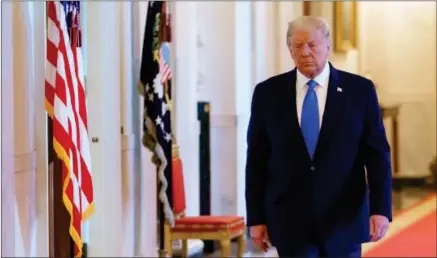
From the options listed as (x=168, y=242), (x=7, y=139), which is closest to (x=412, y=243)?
(x=168, y=242)

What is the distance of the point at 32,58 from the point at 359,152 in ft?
6.95

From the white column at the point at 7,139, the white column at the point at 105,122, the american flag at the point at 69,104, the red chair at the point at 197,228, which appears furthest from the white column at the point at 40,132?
the red chair at the point at 197,228

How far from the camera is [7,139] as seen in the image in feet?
12.9

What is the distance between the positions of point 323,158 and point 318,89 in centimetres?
29

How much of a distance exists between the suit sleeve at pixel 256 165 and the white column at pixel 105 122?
261cm

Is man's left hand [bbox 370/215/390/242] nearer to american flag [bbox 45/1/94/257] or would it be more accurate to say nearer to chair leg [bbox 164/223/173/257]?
american flag [bbox 45/1/94/257]

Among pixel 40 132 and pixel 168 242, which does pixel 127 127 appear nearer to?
pixel 168 242

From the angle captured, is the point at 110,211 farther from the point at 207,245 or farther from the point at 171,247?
the point at 207,245

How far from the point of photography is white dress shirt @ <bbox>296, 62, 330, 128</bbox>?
129 inches

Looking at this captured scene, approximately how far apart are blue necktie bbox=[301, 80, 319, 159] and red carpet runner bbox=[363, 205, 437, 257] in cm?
396

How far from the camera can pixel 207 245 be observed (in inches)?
286

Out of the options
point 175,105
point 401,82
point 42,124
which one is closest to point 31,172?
point 42,124

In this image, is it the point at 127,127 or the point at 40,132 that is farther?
the point at 127,127

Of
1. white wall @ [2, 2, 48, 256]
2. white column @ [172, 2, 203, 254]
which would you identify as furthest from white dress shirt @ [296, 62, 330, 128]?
white column @ [172, 2, 203, 254]
